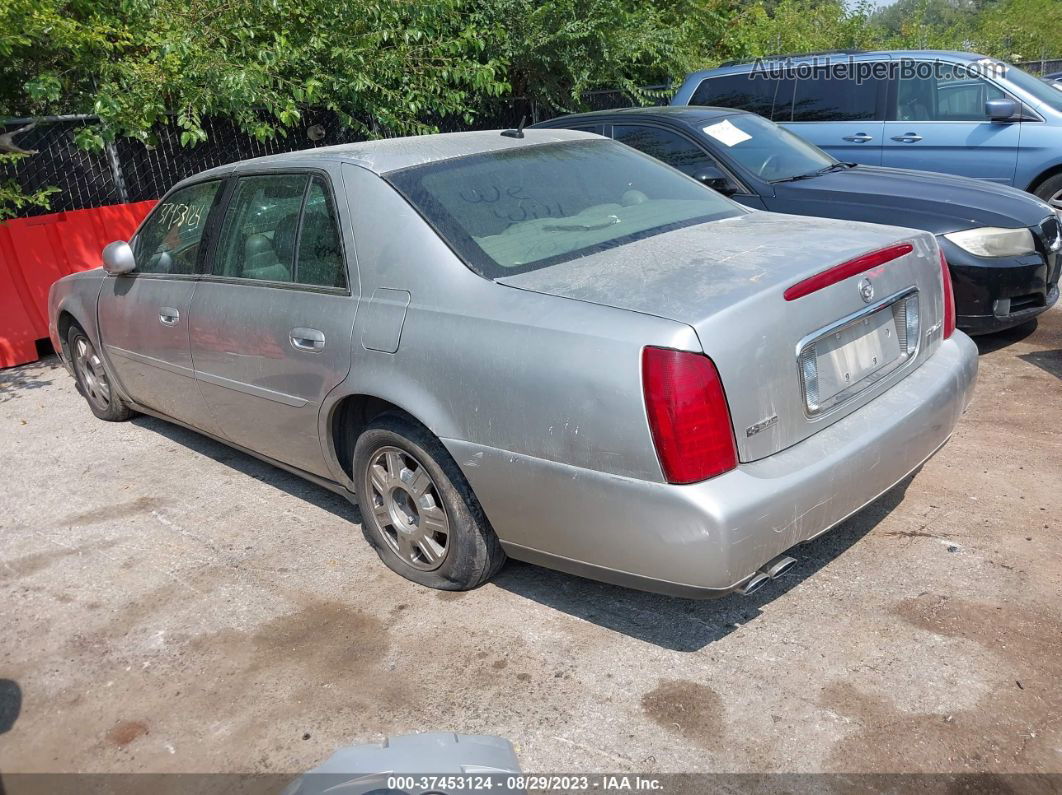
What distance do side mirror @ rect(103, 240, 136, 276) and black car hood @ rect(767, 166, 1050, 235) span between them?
3.83 meters

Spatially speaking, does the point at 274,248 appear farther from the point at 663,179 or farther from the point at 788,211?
the point at 788,211

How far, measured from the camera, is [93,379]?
6.22 meters

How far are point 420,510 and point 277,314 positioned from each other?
1.09 metres

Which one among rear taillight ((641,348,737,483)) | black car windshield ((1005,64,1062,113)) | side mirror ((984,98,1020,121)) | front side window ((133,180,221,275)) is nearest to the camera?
rear taillight ((641,348,737,483))

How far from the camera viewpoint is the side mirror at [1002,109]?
8.12 m

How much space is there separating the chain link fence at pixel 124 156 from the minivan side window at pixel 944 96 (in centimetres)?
571

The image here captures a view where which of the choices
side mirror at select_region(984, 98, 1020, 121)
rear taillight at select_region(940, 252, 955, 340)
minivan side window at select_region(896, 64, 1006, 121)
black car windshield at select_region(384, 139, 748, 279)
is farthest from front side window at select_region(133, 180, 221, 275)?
side mirror at select_region(984, 98, 1020, 121)

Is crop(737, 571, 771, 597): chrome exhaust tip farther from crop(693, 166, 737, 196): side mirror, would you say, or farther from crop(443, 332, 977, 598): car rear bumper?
crop(693, 166, 737, 196): side mirror

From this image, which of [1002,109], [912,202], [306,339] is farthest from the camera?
[1002,109]

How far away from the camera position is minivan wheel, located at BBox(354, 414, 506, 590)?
3.53 meters

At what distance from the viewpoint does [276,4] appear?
966cm

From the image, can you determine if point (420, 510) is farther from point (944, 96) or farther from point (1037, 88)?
point (1037, 88)

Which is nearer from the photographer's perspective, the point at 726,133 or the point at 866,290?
the point at 866,290

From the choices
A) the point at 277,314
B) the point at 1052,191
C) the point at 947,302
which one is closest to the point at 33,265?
the point at 277,314
